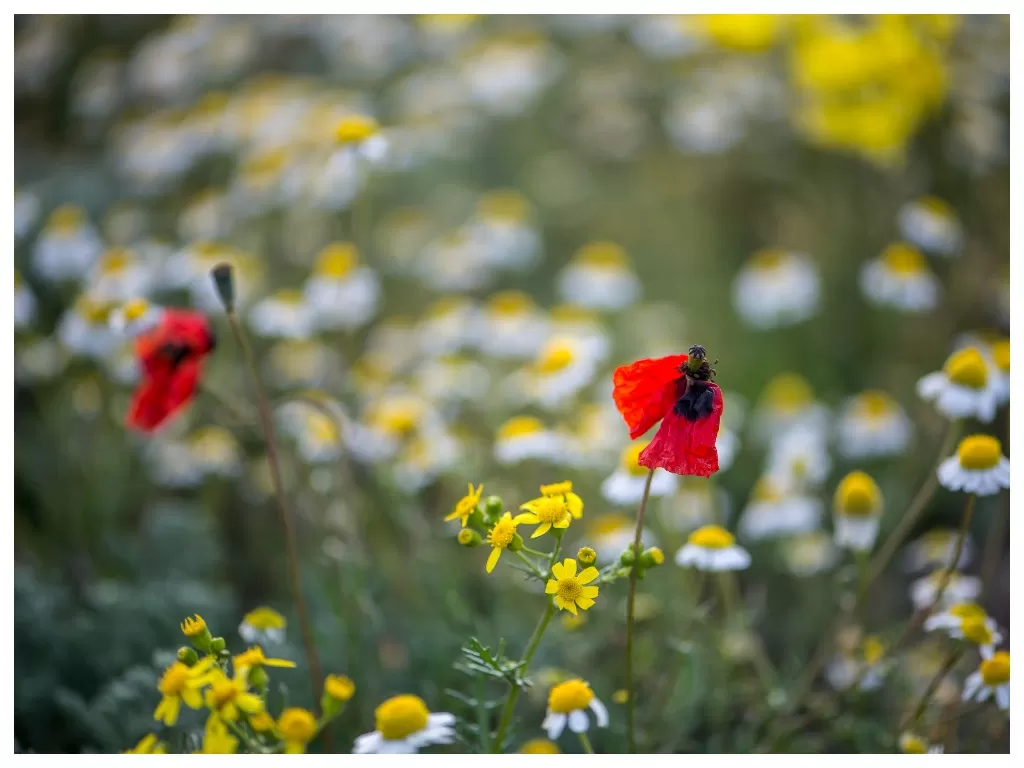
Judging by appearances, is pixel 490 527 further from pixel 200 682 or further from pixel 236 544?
pixel 236 544

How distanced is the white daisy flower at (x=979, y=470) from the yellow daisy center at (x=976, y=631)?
0.50 feet

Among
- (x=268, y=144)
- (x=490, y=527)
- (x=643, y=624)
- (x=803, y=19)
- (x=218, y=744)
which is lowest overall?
(x=643, y=624)

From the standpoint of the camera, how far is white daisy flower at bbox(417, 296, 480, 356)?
176 centimetres

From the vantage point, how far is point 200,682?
787 millimetres

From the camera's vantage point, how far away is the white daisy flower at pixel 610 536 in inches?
50.7

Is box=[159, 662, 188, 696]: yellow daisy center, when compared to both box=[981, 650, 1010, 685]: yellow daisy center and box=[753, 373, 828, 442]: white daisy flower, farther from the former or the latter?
box=[753, 373, 828, 442]: white daisy flower

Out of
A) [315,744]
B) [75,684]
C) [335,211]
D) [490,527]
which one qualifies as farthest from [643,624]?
[335,211]

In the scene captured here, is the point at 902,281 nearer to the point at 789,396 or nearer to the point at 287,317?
the point at 789,396

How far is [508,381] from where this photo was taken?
5.96ft

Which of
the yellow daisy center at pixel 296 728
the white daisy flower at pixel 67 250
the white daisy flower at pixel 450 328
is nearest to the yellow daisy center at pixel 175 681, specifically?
the yellow daisy center at pixel 296 728

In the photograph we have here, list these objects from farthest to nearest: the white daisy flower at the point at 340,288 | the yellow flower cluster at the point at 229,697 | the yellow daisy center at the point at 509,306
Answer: the yellow daisy center at the point at 509,306
the white daisy flower at the point at 340,288
the yellow flower cluster at the point at 229,697

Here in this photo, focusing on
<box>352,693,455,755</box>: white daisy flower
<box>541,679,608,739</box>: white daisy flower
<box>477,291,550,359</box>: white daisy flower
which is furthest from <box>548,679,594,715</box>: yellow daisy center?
<box>477,291,550,359</box>: white daisy flower

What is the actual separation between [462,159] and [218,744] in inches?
80.7

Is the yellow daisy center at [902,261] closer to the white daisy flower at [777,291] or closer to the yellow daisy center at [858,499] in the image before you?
the white daisy flower at [777,291]
